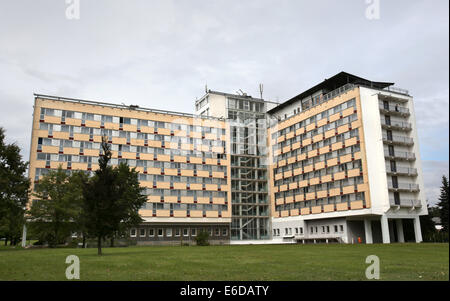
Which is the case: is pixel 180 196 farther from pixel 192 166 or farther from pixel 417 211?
pixel 417 211

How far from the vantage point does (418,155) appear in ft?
225

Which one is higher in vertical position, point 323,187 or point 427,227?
point 323,187

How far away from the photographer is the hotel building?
219 ft

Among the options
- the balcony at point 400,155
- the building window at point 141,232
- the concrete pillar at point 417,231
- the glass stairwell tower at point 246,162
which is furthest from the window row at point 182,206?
the concrete pillar at point 417,231

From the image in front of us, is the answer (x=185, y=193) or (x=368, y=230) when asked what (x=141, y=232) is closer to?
(x=185, y=193)

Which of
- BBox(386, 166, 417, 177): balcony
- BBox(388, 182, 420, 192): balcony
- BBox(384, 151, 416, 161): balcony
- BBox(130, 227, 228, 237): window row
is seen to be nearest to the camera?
BBox(388, 182, 420, 192): balcony

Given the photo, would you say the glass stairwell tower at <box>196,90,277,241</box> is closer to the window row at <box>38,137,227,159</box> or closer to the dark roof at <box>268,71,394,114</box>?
the window row at <box>38,137,227,159</box>

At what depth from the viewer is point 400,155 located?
218 ft

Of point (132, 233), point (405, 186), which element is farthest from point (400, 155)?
point (132, 233)

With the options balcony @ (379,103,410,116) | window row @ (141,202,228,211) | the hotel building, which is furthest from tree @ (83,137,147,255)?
balcony @ (379,103,410,116)

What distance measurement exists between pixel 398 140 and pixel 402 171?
5298mm

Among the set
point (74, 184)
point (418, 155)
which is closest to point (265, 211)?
point (418, 155)

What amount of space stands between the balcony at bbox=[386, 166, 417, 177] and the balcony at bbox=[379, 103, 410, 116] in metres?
9.44
